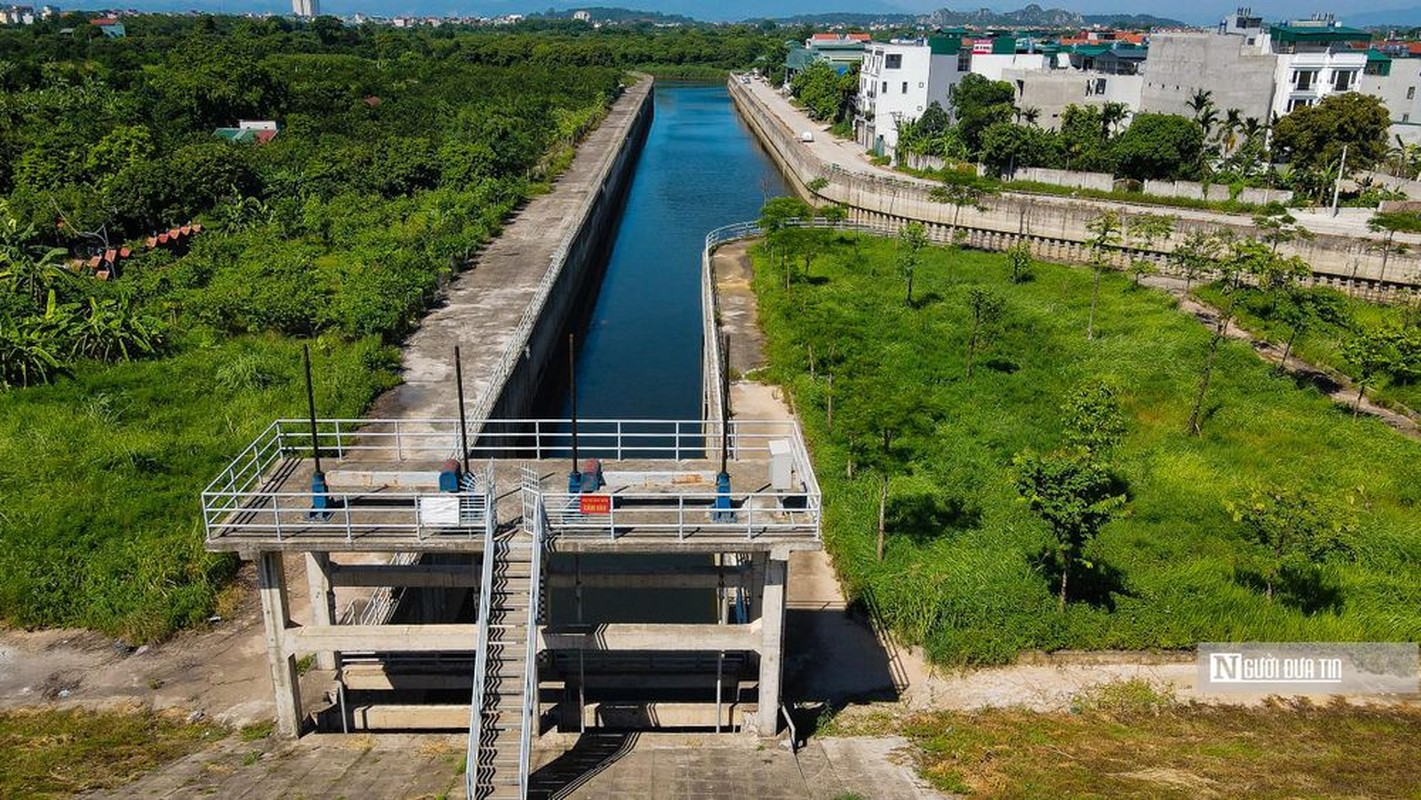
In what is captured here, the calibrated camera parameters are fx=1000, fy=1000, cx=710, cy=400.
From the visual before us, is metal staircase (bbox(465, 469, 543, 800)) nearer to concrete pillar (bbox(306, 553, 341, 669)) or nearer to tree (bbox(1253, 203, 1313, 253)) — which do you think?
concrete pillar (bbox(306, 553, 341, 669))

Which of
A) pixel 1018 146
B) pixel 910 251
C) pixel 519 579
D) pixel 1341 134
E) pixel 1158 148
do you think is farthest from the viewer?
pixel 1018 146

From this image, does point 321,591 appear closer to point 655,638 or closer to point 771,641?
point 655,638

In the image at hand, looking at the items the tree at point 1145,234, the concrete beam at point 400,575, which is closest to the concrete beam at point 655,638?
the concrete beam at point 400,575

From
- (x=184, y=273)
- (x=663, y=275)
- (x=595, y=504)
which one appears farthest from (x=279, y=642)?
(x=663, y=275)

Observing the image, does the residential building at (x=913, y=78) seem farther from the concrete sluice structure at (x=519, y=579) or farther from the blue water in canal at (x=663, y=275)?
the concrete sluice structure at (x=519, y=579)

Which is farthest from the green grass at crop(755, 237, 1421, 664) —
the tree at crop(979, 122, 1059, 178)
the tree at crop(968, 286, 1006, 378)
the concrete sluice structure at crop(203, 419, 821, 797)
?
the tree at crop(979, 122, 1059, 178)

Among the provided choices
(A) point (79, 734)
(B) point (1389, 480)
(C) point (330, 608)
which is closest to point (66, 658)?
(A) point (79, 734)
